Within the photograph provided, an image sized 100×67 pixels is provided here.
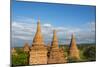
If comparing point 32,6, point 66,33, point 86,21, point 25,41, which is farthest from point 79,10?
point 25,41

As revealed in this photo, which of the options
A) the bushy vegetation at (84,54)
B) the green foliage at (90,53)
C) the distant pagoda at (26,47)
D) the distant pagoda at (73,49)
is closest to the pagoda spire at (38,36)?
the distant pagoda at (26,47)

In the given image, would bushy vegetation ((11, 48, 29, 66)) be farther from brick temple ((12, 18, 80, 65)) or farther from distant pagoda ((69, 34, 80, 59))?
distant pagoda ((69, 34, 80, 59))

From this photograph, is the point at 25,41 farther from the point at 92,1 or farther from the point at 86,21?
the point at 92,1

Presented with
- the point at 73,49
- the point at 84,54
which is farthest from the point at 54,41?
the point at 84,54

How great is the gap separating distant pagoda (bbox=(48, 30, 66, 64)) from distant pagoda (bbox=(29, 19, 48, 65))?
9 centimetres

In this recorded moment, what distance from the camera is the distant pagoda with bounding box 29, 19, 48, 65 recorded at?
275cm

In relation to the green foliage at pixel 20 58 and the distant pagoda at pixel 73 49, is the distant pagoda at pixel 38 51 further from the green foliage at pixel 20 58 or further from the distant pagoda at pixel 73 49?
the distant pagoda at pixel 73 49

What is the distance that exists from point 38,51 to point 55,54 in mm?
256

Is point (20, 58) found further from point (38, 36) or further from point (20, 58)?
point (38, 36)

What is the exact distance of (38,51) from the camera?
2773mm

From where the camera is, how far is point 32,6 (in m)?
2.78

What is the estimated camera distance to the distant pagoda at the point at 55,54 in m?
2.83

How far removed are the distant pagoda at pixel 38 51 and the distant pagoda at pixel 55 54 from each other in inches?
3.5
